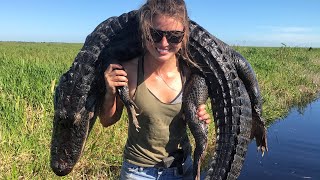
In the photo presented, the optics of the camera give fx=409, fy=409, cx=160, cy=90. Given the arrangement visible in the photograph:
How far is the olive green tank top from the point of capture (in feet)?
7.97

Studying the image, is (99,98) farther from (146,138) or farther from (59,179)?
→ (59,179)

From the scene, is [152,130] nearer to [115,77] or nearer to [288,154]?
[115,77]

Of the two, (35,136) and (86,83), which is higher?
(86,83)

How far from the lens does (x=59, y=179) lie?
14.5 feet

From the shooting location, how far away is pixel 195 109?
2791mm

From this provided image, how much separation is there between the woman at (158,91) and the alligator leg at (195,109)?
0.08 m

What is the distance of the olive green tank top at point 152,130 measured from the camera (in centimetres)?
243

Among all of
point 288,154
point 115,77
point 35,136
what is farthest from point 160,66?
point 288,154

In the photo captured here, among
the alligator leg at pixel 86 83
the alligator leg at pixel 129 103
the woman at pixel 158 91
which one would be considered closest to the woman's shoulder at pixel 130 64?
the woman at pixel 158 91

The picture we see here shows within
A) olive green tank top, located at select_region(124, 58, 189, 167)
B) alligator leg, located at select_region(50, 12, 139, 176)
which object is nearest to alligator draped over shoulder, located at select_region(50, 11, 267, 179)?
alligator leg, located at select_region(50, 12, 139, 176)

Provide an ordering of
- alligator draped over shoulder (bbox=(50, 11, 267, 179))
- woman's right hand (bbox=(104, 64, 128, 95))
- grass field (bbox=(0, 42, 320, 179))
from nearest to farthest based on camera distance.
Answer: woman's right hand (bbox=(104, 64, 128, 95))
alligator draped over shoulder (bbox=(50, 11, 267, 179))
grass field (bbox=(0, 42, 320, 179))

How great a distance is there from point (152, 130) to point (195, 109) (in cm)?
42

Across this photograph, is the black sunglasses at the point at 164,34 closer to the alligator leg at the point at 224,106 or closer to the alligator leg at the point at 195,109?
the alligator leg at the point at 195,109

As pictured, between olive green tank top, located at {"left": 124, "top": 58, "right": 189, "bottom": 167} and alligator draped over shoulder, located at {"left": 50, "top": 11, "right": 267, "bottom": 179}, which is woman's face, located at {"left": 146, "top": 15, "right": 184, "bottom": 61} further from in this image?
alligator draped over shoulder, located at {"left": 50, "top": 11, "right": 267, "bottom": 179}
